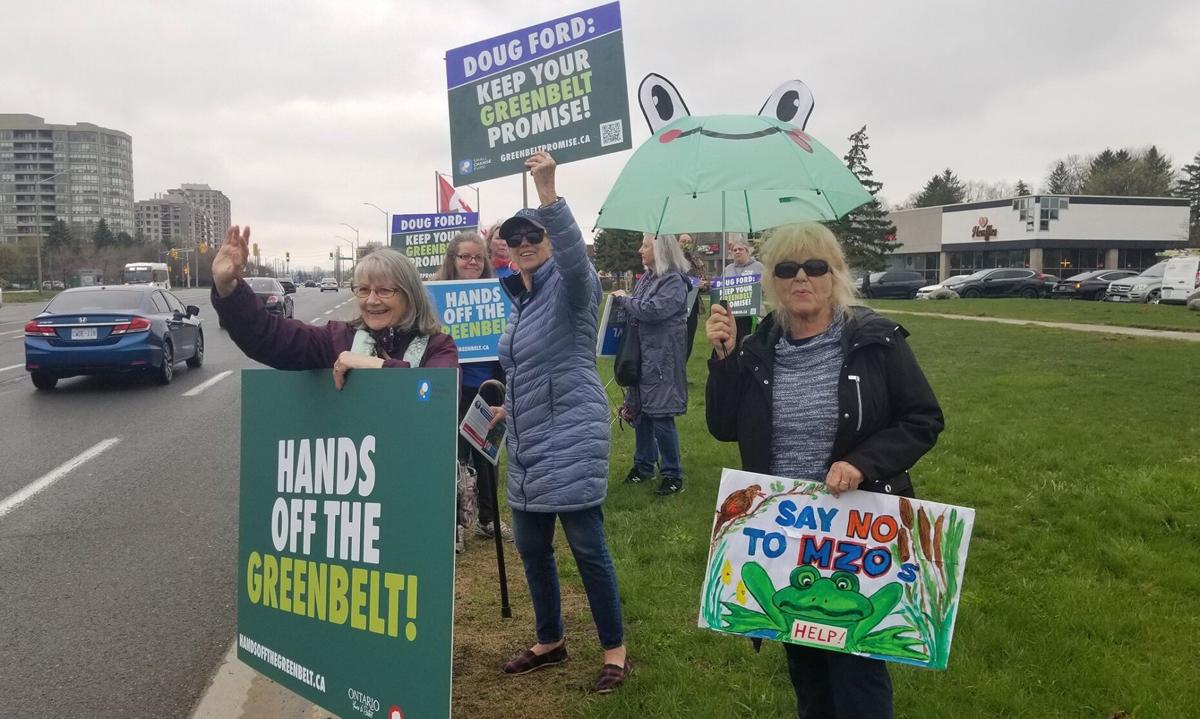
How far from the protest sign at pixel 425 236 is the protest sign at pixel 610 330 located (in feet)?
13.1

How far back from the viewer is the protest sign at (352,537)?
2.45 m

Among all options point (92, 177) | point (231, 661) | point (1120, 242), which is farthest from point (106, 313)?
point (92, 177)

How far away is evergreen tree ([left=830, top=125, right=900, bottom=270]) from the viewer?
48125 mm

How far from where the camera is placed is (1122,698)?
3.20 meters

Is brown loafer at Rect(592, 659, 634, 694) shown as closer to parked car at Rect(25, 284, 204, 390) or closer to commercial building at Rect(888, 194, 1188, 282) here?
parked car at Rect(25, 284, 204, 390)

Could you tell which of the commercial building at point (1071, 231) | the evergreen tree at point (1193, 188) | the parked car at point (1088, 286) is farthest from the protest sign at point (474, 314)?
the evergreen tree at point (1193, 188)

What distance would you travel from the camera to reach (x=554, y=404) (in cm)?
322

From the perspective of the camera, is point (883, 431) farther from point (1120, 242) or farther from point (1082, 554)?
point (1120, 242)

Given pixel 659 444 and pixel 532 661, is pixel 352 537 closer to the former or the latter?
pixel 532 661

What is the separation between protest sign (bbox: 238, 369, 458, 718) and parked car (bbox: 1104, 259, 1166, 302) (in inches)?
1390

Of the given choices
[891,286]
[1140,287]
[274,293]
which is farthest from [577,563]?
[891,286]

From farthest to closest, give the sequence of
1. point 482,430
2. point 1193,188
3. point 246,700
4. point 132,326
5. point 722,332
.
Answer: point 1193,188 < point 132,326 < point 246,700 < point 482,430 < point 722,332

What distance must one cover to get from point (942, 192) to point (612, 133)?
96.6 meters

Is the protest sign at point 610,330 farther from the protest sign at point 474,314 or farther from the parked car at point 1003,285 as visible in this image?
the parked car at point 1003,285
